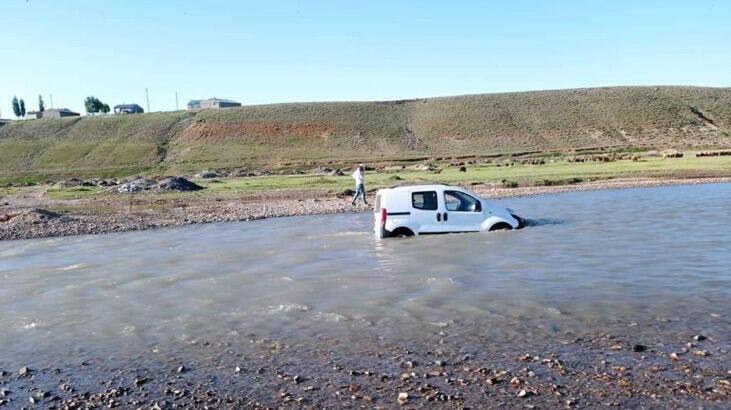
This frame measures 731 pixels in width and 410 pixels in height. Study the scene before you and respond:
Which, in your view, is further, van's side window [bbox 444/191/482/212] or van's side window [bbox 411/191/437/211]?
van's side window [bbox 444/191/482/212]

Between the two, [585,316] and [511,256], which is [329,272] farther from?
[585,316]

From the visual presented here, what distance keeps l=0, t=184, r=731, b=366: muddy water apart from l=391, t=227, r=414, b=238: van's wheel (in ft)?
1.04

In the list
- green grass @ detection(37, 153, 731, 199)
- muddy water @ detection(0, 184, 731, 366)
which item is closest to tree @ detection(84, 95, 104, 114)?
green grass @ detection(37, 153, 731, 199)

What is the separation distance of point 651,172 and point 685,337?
36.8 meters

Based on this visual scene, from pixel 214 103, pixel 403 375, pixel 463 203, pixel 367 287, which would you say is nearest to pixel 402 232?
pixel 463 203

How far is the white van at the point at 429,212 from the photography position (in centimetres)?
1842

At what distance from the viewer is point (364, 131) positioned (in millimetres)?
105562

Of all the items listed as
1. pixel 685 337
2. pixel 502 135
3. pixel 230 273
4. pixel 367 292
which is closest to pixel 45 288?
pixel 230 273

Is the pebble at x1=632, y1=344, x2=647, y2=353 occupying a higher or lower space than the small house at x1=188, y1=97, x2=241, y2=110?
lower

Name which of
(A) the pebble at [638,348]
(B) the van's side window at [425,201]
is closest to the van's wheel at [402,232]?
(B) the van's side window at [425,201]

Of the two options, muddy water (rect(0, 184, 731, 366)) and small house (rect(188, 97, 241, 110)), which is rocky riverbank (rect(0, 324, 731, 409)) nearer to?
muddy water (rect(0, 184, 731, 366))

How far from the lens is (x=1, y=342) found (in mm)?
10367

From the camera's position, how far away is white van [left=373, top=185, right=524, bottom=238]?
18422 millimetres

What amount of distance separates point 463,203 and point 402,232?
182cm
